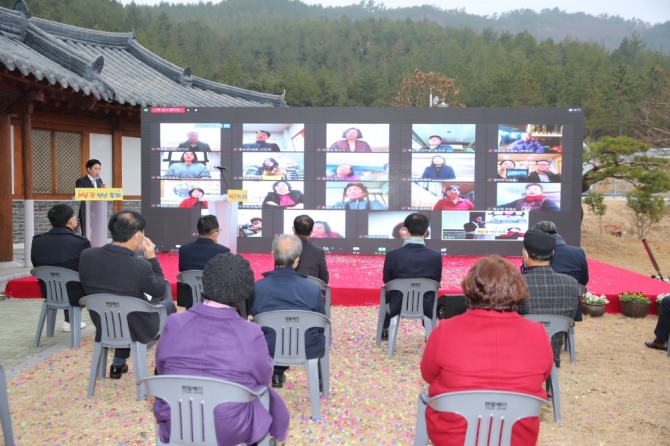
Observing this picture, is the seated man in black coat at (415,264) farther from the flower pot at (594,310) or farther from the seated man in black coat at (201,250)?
the flower pot at (594,310)

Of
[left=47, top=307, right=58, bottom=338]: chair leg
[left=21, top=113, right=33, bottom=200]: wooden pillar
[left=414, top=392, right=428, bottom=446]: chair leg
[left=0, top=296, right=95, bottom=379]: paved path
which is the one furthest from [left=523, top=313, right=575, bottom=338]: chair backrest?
[left=21, top=113, right=33, bottom=200]: wooden pillar

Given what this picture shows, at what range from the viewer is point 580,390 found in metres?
4.17

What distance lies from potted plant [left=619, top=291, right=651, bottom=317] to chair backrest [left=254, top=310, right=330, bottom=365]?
173 inches

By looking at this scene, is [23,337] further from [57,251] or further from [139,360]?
[139,360]

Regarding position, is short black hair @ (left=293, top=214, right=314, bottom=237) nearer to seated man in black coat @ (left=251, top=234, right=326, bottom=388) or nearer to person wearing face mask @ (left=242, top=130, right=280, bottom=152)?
seated man in black coat @ (left=251, top=234, right=326, bottom=388)

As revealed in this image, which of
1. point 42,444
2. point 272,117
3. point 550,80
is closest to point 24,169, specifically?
point 272,117

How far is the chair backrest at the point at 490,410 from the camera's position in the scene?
2125mm

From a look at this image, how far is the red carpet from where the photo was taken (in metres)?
6.90

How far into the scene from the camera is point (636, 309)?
645 cm

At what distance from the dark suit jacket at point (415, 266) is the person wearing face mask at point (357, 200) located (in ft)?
15.4

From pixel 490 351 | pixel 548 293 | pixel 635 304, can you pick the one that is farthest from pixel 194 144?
pixel 490 351

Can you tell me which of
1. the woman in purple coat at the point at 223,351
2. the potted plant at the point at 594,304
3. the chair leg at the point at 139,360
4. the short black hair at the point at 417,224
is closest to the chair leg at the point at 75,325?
the chair leg at the point at 139,360

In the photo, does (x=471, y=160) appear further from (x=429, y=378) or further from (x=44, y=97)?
(x=429, y=378)

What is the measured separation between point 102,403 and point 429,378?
94.8 inches
